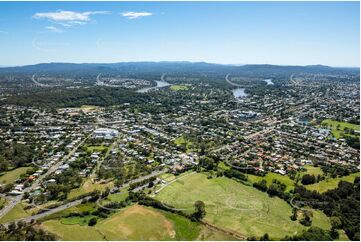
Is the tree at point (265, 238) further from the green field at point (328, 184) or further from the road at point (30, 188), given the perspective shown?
the road at point (30, 188)

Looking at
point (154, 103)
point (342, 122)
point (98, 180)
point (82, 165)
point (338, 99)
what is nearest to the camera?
point (98, 180)

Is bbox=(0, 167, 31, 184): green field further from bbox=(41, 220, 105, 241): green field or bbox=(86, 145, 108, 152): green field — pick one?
bbox=(41, 220, 105, 241): green field

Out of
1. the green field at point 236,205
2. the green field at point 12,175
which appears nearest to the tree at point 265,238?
the green field at point 236,205

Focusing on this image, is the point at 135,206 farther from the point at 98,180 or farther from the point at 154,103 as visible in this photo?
the point at 154,103

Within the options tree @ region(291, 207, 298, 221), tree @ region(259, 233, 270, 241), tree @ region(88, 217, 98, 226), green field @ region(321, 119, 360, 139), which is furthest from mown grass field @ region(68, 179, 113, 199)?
green field @ region(321, 119, 360, 139)

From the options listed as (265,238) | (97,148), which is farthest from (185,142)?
(265,238)

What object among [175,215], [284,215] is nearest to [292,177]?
[284,215]
